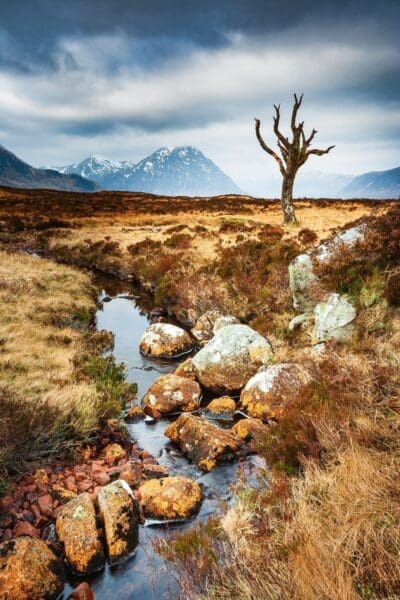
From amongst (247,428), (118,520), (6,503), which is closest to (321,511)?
(118,520)

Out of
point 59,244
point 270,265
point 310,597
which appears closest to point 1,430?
point 310,597

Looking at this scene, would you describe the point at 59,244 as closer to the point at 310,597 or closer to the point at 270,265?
the point at 270,265

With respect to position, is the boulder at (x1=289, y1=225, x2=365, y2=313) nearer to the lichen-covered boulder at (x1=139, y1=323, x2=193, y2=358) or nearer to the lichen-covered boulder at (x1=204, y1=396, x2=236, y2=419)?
the lichen-covered boulder at (x1=204, y1=396, x2=236, y2=419)

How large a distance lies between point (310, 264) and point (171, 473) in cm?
644

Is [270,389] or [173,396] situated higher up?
[270,389]

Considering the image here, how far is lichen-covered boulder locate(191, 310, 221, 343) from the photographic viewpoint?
44.4ft

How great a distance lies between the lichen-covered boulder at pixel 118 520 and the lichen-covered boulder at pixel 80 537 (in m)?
0.14

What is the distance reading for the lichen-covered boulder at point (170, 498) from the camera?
571cm

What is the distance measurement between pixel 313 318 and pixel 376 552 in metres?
7.81

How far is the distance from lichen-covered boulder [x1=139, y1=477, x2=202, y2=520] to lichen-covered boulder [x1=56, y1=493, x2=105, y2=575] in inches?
37.4

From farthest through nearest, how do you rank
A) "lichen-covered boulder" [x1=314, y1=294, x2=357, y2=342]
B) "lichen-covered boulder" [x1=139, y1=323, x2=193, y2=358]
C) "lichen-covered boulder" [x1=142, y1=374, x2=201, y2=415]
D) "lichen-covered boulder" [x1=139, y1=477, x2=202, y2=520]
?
1. "lichen-covered boulder" [x1=139, y1=323, x2=193, y2=358]
2. "lichen-covered boulder" [x1=142, y1=374, x2=201, y2=415]
3. "lichen-covered boulder" [x1=314, y1=294, x2=357, y2=342]
4. "lichen-covered boulder" [x1=139, y1=477, x2=202, y2=520]

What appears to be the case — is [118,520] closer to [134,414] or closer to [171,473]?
[171,473]

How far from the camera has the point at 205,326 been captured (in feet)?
45.2

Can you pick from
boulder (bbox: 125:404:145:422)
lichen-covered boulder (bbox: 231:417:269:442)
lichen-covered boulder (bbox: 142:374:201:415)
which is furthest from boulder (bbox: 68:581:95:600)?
lichen-covered boulder (bbox: 142:374:201:415)
